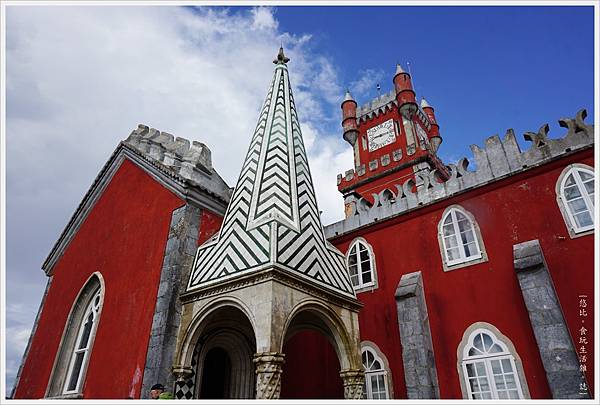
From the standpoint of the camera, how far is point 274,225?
26.0ft

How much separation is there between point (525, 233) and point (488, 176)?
1.93 meters

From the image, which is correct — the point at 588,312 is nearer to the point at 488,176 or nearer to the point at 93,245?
the point at 488,176

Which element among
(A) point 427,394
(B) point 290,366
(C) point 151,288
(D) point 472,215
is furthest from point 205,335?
(D) point 472,215

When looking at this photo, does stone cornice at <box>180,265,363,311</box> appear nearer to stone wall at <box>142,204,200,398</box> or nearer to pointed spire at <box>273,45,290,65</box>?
stone wall at <box>142,204,200,398</box>

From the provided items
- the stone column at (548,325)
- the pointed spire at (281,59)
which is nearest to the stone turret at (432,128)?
the pointed spire at (281,59)

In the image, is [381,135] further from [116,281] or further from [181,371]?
[181,371]

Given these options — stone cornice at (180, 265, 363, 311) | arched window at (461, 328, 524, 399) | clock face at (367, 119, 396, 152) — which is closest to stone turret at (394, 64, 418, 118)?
clock face at (367, 119, 396, 152)

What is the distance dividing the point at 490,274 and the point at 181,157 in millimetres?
9126

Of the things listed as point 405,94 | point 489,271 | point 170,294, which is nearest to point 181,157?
point 170,294

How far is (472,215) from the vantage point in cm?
1099

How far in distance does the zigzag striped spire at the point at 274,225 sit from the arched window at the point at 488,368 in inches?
140

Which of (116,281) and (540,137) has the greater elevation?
(540,137)

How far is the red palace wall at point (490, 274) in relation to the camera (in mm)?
8781

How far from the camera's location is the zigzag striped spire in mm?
7738
